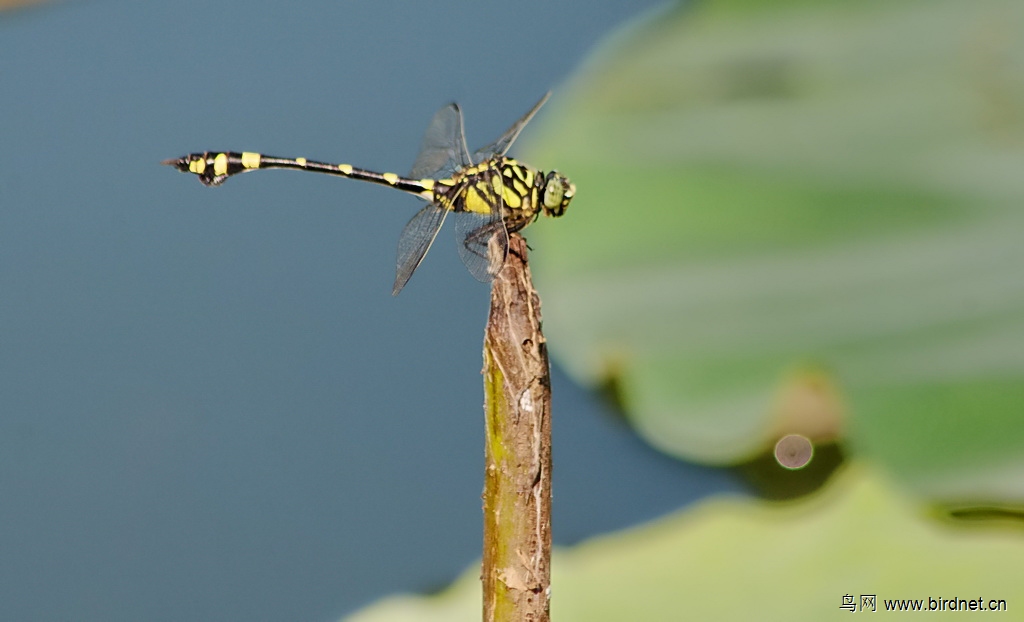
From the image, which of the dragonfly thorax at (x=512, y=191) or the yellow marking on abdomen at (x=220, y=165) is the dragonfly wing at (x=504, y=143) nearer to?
the dragonfly thorax at (x=512, y=191)

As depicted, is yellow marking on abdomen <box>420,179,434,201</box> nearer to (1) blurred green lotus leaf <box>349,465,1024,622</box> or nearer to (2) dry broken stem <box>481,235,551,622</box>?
(2) dry broken stem <box>481,235,551,622</box>

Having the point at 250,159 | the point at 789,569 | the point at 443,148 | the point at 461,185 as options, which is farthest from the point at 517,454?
the point at 789,569

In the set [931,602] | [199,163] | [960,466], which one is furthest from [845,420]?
[199,163]

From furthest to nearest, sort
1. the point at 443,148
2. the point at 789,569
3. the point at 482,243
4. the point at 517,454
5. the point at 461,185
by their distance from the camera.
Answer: the point at 789,569, the point at 443,148, the point at 461,185, the point at 482,243, the point at 517,454

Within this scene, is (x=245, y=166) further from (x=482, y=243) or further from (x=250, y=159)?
(x=482, y=243)

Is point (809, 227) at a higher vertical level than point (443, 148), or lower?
higher

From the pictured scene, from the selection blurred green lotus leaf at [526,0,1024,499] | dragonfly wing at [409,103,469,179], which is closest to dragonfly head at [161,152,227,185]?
dragonfly wing at [409,103,469,179]
